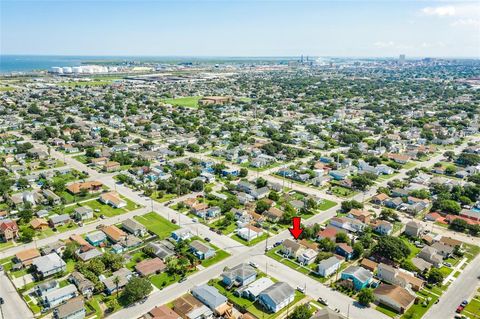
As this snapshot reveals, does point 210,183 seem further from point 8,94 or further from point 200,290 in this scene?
point 8,94

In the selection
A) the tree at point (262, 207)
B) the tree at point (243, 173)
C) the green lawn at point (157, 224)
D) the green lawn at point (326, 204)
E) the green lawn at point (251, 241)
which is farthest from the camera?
the tree at point (243, 173)

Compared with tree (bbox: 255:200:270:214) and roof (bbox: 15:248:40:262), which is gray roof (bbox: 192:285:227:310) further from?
roof (bbox: 15:248:40:262)

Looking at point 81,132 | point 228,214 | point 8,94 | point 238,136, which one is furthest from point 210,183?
point 8,94

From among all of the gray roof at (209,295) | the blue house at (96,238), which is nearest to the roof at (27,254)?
the blue house at (96,238)

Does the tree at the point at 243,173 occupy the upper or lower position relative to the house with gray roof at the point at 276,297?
upper

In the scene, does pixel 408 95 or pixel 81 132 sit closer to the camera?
pixel 81 132

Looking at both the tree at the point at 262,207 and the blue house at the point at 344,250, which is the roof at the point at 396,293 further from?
the tree at the point at 262,207

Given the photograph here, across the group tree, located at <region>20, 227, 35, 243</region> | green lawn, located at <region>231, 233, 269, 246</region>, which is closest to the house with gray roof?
green lawn, located at <region>231, 233, 269, 246</region>
